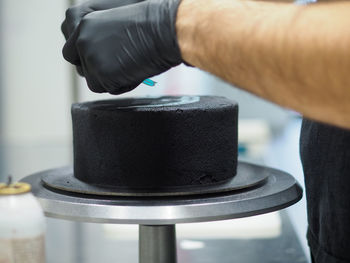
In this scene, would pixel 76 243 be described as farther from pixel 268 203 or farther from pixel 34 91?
pixel 34 91

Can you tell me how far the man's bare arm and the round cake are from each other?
15cm

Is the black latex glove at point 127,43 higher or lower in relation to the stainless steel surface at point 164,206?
higher

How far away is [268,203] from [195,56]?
229 millimetres

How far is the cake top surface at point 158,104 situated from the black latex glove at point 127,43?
7 cm

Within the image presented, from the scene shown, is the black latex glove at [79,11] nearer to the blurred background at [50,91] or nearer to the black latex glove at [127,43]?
the black latex glove at [127,43]

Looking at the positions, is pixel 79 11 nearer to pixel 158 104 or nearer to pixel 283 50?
pixel 158 104

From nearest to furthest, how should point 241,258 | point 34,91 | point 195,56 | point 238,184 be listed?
point 195,56
point 238,184
point 241,258
point 34,91

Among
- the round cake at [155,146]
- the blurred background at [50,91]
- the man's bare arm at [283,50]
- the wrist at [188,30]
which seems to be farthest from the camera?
the blurred background at [50,91]

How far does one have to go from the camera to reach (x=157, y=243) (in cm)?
89

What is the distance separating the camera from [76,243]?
138 cm

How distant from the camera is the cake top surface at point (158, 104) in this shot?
86 centimetres

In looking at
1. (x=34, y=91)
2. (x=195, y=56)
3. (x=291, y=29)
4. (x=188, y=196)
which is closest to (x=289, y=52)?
(x=291, y=29)

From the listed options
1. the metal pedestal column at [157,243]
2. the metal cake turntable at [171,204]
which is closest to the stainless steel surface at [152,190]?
the metal cake turntable at [171,204]

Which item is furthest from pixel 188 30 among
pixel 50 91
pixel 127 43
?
pixel 50 91
